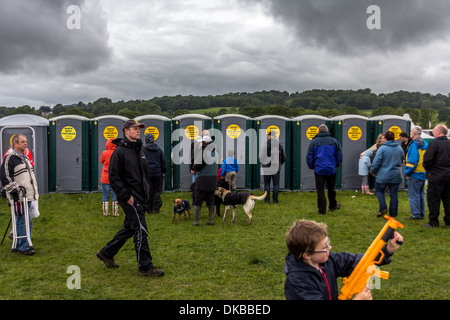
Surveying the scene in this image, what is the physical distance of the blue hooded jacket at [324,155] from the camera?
28.2ft

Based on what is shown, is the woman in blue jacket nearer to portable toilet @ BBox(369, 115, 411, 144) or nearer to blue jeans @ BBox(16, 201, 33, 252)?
portable toilet @ BBox(369, 115, 411, 144)

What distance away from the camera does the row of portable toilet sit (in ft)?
41.1

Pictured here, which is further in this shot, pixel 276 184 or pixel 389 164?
pixel 276 184

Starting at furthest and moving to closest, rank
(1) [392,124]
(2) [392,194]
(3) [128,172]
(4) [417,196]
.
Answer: (1) [392,124] < (4) [417,196] < (2) [392,194] < (3) [128,172]

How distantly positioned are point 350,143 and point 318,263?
11339 millimetres

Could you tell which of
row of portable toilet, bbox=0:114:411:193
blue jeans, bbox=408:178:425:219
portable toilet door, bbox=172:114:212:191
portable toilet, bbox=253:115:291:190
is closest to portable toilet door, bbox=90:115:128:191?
row of portable toilet, bbox=0:114:411:193

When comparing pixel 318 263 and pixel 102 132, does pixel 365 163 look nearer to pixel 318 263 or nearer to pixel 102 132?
pixel 102 132

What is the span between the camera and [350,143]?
13.0 m

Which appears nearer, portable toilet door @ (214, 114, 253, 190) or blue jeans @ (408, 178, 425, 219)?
blue jeans @ (408, 178, 425, 219)

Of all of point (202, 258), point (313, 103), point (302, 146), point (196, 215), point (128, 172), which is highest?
point (313, 103)

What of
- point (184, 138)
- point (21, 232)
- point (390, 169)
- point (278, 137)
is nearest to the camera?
point (21, 232)

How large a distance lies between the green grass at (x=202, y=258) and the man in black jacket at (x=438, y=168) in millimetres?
624

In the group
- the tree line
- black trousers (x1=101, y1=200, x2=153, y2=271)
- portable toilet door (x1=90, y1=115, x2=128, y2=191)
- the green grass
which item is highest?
the tree line

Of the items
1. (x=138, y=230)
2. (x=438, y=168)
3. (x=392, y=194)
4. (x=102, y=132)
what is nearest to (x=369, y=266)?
(x=138, y=230)
